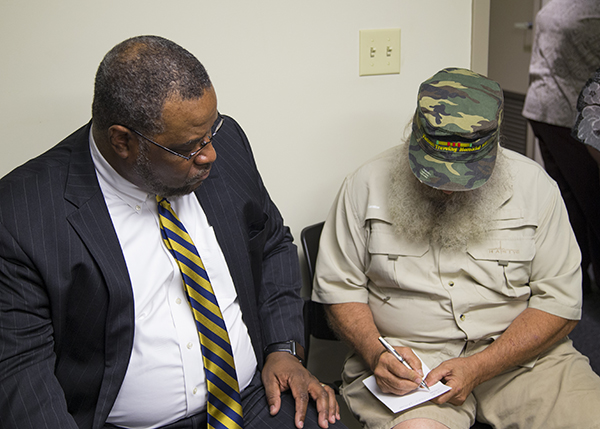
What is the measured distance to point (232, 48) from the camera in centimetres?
→ 204

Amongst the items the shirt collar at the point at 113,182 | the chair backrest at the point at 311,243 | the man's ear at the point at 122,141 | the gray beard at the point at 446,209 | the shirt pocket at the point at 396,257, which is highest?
the man's ear at the point at 122,141

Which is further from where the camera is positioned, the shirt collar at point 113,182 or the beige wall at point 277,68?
the beige wall at point 277,68

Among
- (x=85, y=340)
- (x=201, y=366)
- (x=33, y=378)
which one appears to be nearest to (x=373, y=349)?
(x=201, y=366)

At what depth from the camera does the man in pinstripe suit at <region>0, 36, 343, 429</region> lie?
134 cm

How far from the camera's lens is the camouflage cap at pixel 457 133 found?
1.69 m

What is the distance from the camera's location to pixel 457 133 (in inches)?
66.1

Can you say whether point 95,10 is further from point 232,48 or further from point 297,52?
point 297,52

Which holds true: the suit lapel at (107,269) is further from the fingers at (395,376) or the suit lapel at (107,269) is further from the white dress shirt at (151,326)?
the fingers at (395,376)

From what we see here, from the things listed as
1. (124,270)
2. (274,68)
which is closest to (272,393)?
(124,270)

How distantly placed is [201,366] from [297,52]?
124cm

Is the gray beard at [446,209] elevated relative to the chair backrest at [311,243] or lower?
elevated

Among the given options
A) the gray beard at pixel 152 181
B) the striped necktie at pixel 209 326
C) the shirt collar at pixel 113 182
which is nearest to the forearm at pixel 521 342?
the striped necktie at pixel 209 326

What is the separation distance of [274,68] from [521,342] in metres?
1.31

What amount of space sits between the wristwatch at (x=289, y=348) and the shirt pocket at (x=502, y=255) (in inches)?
24.4
